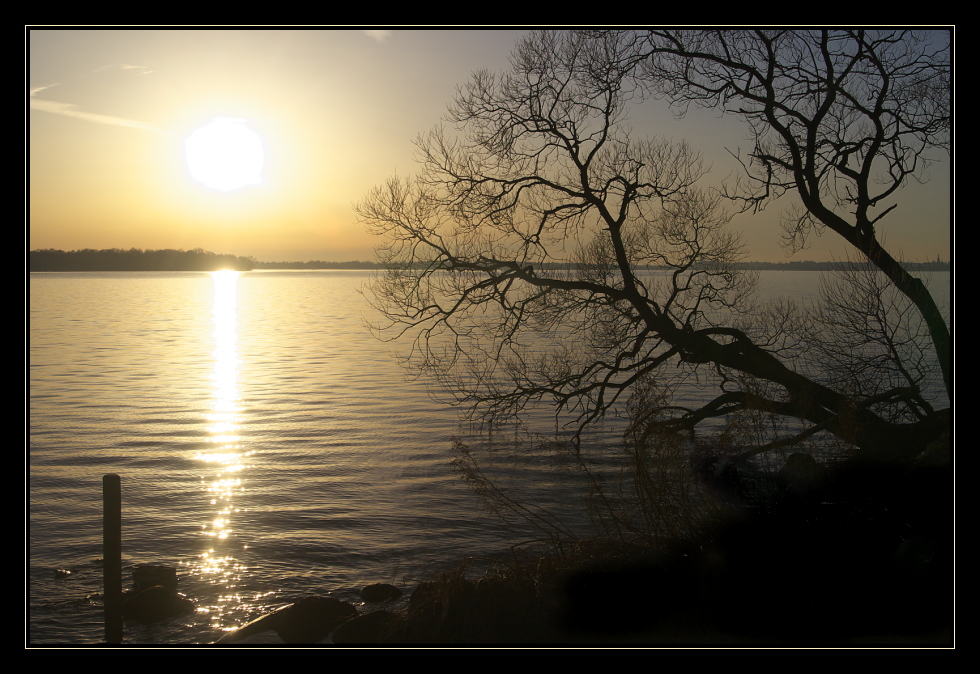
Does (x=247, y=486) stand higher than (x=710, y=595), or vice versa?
(x=710, y=595)

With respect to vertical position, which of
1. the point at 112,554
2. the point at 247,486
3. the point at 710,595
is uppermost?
the point at 112,554

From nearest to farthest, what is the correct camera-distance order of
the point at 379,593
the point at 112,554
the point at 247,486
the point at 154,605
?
the point at 112,554 < the point at 154,605 < the point at 379,593 < the point at 247,486

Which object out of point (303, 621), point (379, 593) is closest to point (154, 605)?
point (303, 621)

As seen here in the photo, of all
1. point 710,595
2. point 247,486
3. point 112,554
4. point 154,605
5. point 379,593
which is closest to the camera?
point 112,554

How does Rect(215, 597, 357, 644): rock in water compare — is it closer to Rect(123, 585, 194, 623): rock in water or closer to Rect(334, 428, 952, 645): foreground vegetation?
Rect(334, 428, 952, 645): foreground vegetation

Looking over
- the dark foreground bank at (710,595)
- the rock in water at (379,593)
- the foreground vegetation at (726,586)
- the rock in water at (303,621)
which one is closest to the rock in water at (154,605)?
the dark foreground bank at (710,595)

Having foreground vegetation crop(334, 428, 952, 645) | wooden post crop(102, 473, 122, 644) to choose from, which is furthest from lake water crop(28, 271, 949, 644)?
foreground vegetation crop(334, 428, 952, 645)

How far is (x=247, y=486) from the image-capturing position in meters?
16.7

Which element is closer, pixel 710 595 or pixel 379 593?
pixel 710 595

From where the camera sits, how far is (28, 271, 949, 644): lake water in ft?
36.0

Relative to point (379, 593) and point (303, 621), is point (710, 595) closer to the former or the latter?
point (379, 593)

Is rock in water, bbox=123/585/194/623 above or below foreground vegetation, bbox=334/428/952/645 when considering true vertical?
below

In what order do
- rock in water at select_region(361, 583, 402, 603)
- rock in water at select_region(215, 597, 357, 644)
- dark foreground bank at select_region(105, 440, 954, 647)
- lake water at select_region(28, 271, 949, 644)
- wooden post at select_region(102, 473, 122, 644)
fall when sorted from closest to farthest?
1. wooden post at select_region(102, 473, 122, 644)
2. dark foreground bank at select_region(105, 440, 954, 647)
3. rock in water at select_region(215, 597, 357, 644)
4. rock in water at select_region(361, 583, 402, 603)
5. lake water at select_region(28, 271, 949, 644)
